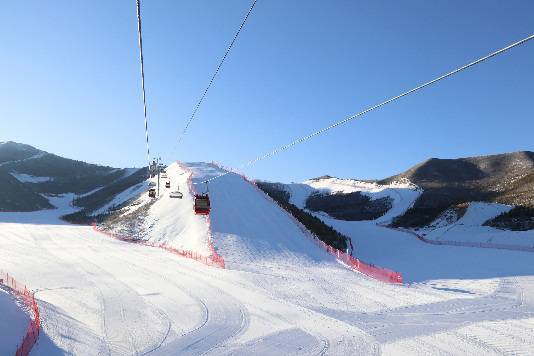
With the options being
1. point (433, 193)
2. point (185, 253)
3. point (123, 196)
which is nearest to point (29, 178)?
point (123, 196)

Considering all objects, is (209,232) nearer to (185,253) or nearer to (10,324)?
(185,253)

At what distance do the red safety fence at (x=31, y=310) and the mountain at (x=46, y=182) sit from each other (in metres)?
74.3

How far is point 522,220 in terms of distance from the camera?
61906 mm

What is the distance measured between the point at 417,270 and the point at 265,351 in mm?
27860

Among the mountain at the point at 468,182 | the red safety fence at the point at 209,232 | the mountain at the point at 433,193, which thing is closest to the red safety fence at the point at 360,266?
the red safety fence at the point at 209,232

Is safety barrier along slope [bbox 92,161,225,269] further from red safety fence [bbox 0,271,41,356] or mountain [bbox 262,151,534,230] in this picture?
mountain [bbox 262,151,534,230]

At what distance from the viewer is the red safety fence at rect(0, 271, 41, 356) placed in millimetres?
15273

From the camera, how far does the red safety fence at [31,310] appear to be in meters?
15.3

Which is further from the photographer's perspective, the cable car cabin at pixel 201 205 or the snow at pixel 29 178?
the snow at pixel 29 178

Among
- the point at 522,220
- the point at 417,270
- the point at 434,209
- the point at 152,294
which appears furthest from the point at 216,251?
the point at 434,209

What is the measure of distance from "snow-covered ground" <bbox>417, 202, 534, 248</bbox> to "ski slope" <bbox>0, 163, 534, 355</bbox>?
20133 mm

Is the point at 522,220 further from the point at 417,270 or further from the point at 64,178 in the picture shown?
the point at 64,178

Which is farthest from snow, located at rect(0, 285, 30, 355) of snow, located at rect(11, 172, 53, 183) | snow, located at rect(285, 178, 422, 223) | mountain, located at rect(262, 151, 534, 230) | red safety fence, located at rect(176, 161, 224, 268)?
snow, located at rect(11, 172, 53, 183)

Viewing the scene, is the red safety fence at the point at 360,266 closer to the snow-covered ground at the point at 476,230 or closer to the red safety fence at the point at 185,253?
the red safety fence at the point at 185,253
